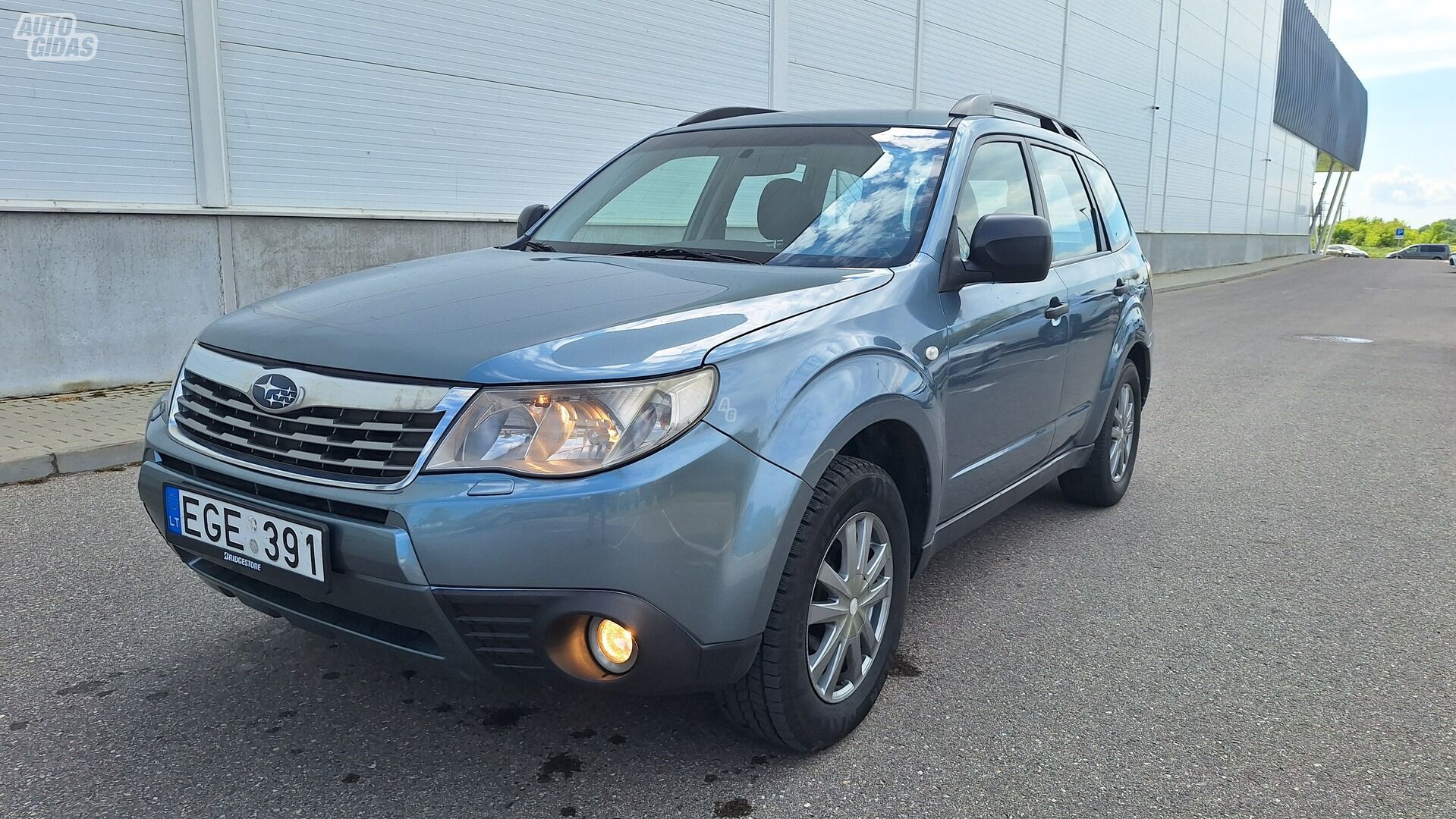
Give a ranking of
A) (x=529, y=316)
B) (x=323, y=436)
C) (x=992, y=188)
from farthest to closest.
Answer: (x=992, y=188) → (x=529, y=316) → (x=323, y=436)

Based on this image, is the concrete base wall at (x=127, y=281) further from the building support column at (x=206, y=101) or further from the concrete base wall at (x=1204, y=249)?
the concrete base wall at (x=1204, y=249)

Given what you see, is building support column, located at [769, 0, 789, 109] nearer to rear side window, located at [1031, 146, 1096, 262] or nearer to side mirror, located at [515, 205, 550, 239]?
rear side window, located at [1031, 146, 1096, 262]

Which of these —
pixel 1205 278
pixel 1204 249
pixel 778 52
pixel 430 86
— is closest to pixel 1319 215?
pixel 1204 249

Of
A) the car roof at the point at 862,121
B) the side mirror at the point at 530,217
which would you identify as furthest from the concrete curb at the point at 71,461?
the car roof at the point at 862,121

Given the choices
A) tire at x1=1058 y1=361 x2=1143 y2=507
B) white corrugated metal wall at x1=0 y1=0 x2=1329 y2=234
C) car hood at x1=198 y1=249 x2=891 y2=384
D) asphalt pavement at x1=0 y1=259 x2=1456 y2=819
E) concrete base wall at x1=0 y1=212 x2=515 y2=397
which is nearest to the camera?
car hood at x1=198 y1=249 x2=891 y2=384

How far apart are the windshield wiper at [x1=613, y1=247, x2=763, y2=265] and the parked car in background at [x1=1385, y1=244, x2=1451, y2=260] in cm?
8046

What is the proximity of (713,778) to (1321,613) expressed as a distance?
8.33 feet

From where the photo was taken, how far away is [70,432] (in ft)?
20.0

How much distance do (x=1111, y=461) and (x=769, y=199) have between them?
2479 millimetres

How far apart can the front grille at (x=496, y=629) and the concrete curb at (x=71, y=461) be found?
14.4 ft

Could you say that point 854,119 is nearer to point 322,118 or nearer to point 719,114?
point 719,114

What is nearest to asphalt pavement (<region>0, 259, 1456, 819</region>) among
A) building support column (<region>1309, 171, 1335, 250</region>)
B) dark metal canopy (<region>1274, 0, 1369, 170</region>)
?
dark metal canopy (<region>1274, 0, 1369, 170</region>)

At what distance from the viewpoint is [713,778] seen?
8.41ft

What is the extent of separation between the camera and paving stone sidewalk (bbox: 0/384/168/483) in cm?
547
